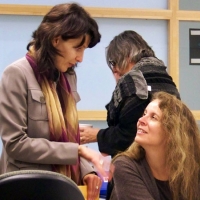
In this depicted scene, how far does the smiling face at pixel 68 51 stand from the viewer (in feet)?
5.34

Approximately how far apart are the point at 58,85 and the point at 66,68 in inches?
3.2

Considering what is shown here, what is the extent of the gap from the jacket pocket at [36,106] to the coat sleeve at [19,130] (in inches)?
0.8

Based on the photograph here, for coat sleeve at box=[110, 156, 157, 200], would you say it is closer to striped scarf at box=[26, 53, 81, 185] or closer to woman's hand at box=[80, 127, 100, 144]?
striped scarf at box=[26, 53, 81, 185]

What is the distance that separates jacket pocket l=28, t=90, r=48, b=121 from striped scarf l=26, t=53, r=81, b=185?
0.05ft

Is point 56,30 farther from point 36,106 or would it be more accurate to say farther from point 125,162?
point 125,162

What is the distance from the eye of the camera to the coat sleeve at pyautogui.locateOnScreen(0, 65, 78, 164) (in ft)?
4.96

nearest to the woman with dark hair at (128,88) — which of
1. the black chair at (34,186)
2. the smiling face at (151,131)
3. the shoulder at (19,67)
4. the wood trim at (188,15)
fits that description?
the smiling face at (151,131)

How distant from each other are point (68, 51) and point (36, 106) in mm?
240

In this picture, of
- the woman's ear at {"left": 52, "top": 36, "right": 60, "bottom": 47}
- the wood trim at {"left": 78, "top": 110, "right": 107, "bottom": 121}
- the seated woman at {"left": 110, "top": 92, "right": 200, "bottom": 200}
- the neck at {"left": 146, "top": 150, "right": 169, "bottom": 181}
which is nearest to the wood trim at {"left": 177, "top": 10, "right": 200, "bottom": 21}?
the wood trim at {"left": 78, "top": 110, "right": 107, "bottom": 121}

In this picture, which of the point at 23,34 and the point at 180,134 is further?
the point at 23,34

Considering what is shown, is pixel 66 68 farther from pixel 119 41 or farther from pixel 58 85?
pixel 119 41

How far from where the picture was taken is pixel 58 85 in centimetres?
174

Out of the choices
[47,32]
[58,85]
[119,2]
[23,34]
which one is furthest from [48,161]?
[119,2]

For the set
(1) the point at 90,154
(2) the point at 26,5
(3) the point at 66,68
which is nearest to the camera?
(1) the point at 90,154
